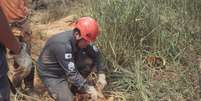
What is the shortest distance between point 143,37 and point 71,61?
1396mm

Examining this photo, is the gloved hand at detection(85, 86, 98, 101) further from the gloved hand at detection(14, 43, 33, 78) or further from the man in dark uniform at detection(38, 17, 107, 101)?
the gloved hand at detection(14, 43, 33, 78)

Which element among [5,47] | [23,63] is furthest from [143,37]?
[5,47]

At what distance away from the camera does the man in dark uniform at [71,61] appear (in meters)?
5.35

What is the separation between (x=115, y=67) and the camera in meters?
6.23

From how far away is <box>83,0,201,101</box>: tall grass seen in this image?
591 cm

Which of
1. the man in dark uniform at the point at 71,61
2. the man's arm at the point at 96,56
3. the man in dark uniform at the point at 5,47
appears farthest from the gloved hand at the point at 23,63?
the man in dark uniform at the point at 5,47

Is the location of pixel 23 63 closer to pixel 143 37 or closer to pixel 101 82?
pixel 101 82

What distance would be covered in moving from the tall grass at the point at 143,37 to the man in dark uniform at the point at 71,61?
42cm

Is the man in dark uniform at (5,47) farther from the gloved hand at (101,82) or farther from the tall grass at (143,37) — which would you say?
the tall grass at (143,37)

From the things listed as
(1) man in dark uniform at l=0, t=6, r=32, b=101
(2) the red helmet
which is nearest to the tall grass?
(2) the red helmet

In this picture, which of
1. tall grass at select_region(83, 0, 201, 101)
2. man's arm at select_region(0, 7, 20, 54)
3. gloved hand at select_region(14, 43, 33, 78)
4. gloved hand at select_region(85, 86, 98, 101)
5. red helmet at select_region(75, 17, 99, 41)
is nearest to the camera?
man's arm at select_region(0, 7, 20, 54)

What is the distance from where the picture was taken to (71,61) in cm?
535

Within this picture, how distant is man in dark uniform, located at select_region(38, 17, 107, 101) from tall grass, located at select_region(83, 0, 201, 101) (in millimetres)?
415

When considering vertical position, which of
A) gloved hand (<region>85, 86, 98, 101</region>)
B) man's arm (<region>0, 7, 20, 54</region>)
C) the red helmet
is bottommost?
gloved hand (<region>85, 86, 98, 101</region>)
